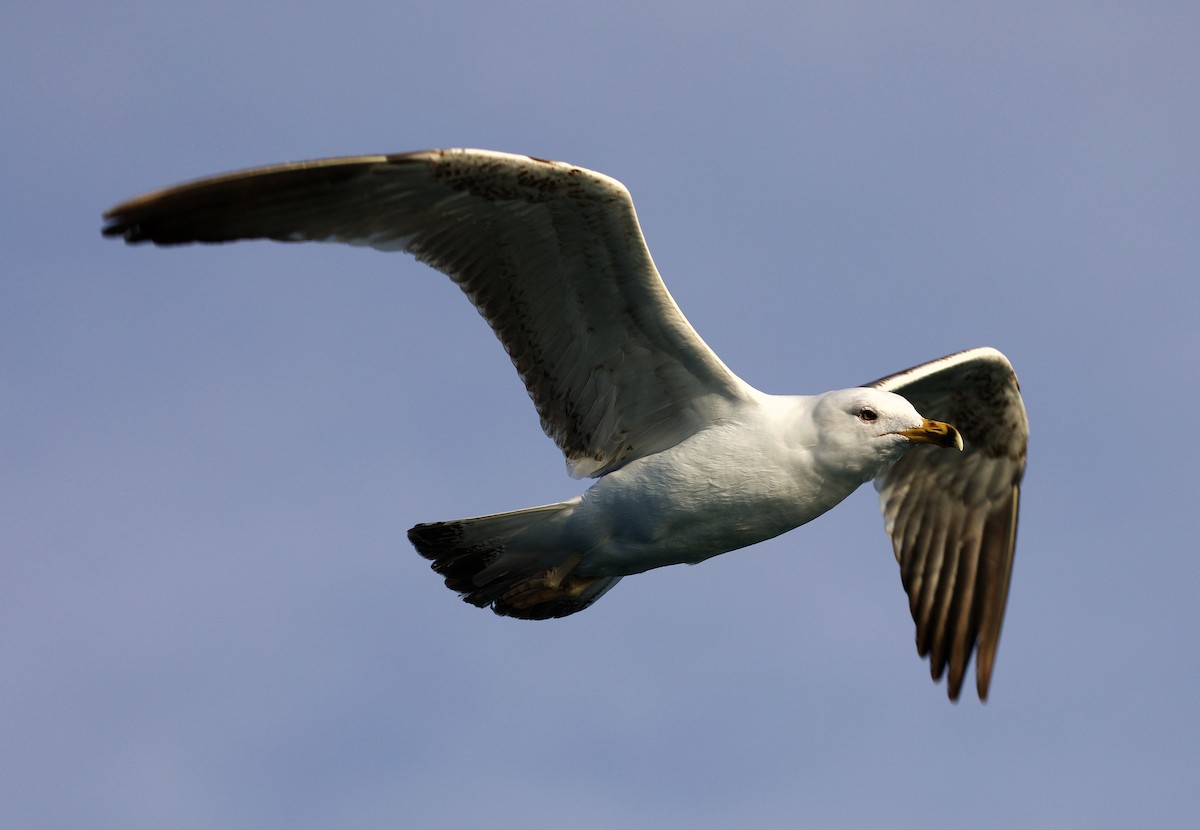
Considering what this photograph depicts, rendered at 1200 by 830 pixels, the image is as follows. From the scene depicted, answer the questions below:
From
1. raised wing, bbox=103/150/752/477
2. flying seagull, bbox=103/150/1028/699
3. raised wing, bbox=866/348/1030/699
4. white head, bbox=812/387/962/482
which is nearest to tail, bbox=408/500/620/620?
flying seagull, bbox=103/150/1028/699

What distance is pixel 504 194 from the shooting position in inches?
424

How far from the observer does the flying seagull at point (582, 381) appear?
10.5 meters

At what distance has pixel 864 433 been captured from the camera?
1124cm

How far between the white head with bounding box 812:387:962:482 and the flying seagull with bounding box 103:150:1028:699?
0.04 feet

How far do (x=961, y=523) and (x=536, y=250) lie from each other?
214 inches

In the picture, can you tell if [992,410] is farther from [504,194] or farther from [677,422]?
[504,194]

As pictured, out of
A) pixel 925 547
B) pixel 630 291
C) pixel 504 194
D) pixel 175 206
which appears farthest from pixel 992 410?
pixel 175 206

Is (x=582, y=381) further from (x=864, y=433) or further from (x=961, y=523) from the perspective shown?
(x=961, y=523)

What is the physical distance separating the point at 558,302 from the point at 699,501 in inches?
67.9

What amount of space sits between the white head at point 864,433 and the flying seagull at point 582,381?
12 mm

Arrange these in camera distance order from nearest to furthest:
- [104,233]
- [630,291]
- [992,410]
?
[104,233] < [630,291] < [992,410]

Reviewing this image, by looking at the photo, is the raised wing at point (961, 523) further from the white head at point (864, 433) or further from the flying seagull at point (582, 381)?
the white head at point (864, 433)

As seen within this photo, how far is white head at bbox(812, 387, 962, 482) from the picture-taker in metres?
11.2

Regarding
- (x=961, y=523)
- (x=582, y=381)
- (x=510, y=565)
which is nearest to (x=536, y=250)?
(x=582, y=381)
